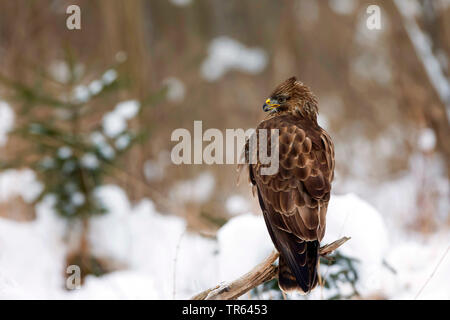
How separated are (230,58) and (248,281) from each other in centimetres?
639

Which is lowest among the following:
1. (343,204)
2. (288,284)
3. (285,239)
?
(288,284)

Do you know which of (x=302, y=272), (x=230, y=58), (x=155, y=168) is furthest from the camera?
(x=230, y=58)

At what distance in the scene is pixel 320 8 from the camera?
7.26 meters

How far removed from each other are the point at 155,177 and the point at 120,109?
83.2 inches

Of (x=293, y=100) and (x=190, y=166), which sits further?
(x=190, y=166)

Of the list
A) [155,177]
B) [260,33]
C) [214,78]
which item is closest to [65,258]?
[155,177]

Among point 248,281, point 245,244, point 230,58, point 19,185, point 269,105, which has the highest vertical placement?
point 230,58

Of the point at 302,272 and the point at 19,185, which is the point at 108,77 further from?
the point at 302,272

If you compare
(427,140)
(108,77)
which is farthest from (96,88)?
(427,140)

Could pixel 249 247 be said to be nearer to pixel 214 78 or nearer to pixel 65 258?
pixel 65 258

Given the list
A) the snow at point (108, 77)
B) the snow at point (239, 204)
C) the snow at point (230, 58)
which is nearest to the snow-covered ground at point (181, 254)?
the snow at point (239, 204)

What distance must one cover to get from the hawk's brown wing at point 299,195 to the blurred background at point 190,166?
0.18 meters

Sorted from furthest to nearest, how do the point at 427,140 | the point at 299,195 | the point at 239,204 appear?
the point at 427,140 < the point at 239,204 < the point at 299,195

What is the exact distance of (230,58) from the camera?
7527 millimetres
